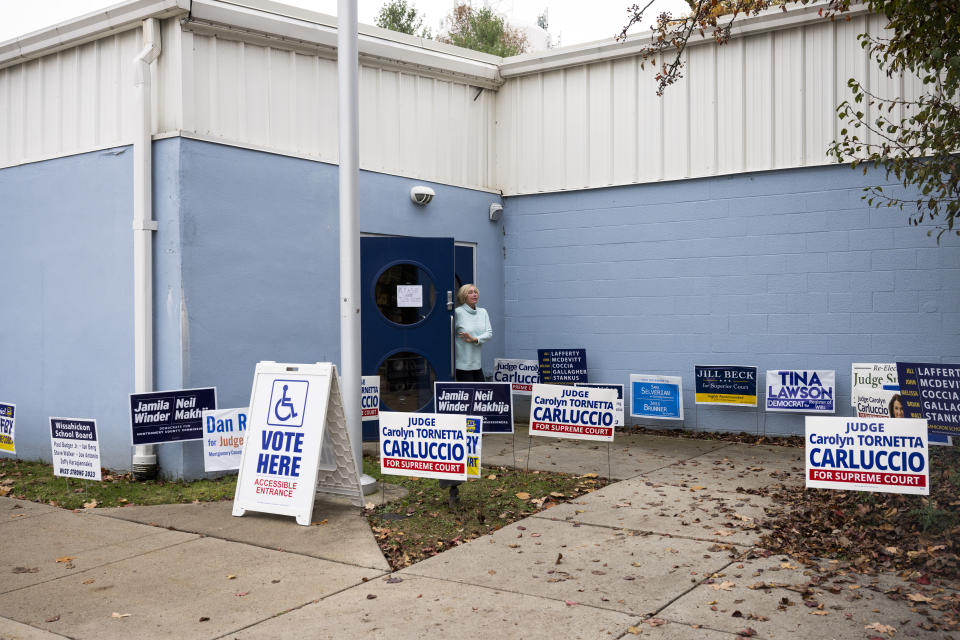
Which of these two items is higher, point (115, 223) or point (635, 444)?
point (115, 223)

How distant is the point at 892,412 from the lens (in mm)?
7742

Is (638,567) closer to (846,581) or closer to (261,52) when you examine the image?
(846,581)

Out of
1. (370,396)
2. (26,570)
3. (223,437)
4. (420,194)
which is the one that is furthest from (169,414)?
(420,194)

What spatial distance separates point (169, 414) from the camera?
8039 mm

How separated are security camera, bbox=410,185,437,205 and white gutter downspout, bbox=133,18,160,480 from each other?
340cm

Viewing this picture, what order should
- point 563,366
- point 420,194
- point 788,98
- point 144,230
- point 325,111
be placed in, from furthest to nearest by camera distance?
point 563,366 < point 420,194 < point 788,98 < point 325,111 < point 144,230

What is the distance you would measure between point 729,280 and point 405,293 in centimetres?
407

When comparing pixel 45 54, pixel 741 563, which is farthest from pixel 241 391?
pixel 741 563

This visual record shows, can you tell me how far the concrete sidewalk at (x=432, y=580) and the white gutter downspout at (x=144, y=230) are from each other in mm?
1139

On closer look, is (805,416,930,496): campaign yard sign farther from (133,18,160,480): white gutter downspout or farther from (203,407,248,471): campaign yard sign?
(133,18,160,480): white gutter downspout

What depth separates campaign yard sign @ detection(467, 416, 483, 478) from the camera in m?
7.03

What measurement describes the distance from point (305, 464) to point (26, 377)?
4.93m

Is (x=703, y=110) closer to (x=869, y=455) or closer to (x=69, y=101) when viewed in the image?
(x=869, y=455)

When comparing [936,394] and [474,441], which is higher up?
[936,394]
